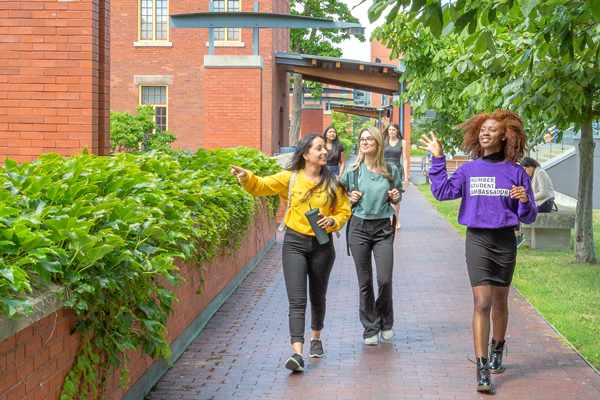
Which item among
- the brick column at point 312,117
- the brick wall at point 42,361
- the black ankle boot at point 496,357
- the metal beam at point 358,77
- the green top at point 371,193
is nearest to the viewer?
the brick wall at point 42,361

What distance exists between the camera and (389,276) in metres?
6.66

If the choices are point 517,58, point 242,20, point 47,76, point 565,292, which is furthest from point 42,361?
point 242,20

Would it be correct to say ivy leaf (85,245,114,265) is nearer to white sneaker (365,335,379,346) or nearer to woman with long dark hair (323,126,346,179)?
white sneaker (365,335,379,346)

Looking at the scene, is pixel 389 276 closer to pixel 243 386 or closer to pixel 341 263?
pixel 243 386

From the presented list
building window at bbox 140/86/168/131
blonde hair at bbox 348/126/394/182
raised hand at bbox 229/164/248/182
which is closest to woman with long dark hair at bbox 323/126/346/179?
blonde hair at bbox 348/126/394/182

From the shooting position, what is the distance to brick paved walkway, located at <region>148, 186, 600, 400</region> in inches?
213

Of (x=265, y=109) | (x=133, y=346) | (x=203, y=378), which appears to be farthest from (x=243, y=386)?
(x=265, y=109)

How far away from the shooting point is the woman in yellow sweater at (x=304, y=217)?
598 cm

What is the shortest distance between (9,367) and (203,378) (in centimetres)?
261

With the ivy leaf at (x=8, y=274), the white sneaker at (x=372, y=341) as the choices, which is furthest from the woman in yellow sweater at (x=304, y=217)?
the ivy leaf at (x=8, y=274)

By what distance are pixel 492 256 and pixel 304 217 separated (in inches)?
58.9

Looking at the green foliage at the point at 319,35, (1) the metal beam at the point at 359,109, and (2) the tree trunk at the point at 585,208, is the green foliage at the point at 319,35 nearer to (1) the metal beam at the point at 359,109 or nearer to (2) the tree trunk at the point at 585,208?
(1) the metal beam at the point at 359,109

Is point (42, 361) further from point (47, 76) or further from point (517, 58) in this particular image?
point (47, 76)

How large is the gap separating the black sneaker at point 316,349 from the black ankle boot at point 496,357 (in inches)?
54.6
